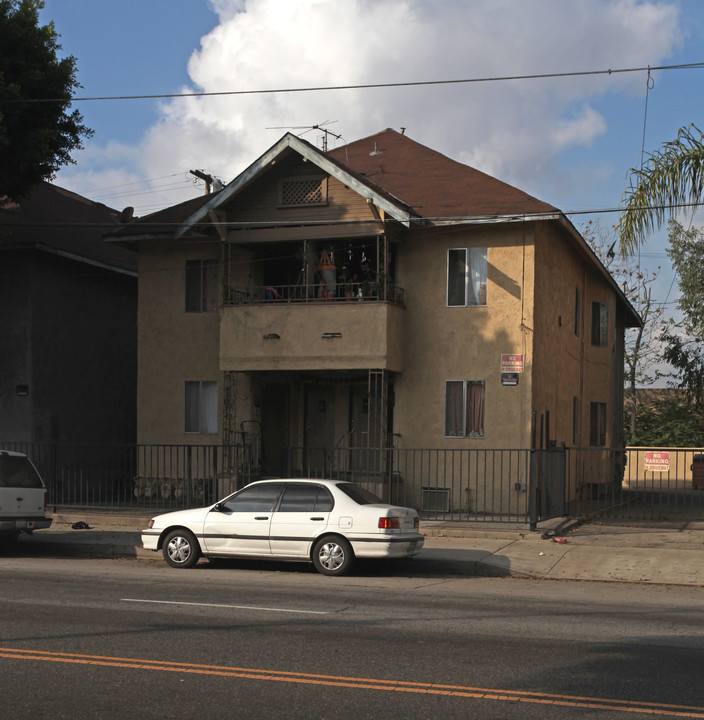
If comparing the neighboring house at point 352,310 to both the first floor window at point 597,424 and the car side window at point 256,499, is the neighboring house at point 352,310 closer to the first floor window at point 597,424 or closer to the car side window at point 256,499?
the first floor window at point 597,424

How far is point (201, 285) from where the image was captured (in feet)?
76.7

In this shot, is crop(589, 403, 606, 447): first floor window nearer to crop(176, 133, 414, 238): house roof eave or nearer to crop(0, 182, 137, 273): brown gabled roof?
crop(176, 133, 414, 238): house roof eave

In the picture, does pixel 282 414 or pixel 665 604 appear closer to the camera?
pixel 665 604

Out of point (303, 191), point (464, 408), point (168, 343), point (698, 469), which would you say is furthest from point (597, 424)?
point (168, 343)

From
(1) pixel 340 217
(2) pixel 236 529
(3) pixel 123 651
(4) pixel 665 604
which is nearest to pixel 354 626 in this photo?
(3) pixel 123 651

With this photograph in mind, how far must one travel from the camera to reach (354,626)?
923cm

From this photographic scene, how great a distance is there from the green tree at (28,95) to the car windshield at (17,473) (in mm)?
6876

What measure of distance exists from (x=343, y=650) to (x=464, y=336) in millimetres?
13668

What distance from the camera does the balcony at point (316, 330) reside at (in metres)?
20.6

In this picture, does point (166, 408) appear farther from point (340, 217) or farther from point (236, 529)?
point (236, 529)

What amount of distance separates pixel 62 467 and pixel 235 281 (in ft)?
19.6

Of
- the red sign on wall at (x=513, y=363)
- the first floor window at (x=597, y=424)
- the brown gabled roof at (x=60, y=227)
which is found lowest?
the first floor window at (x=597, y=424)

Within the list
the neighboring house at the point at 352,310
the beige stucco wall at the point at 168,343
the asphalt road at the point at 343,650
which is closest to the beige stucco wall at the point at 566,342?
the neighboring house at the point at 352,310

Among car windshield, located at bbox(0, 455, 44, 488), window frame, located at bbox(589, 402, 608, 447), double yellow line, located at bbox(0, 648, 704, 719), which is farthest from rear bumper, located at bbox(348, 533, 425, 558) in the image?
window frame, located at bbox(589, 402, 608, 447)
